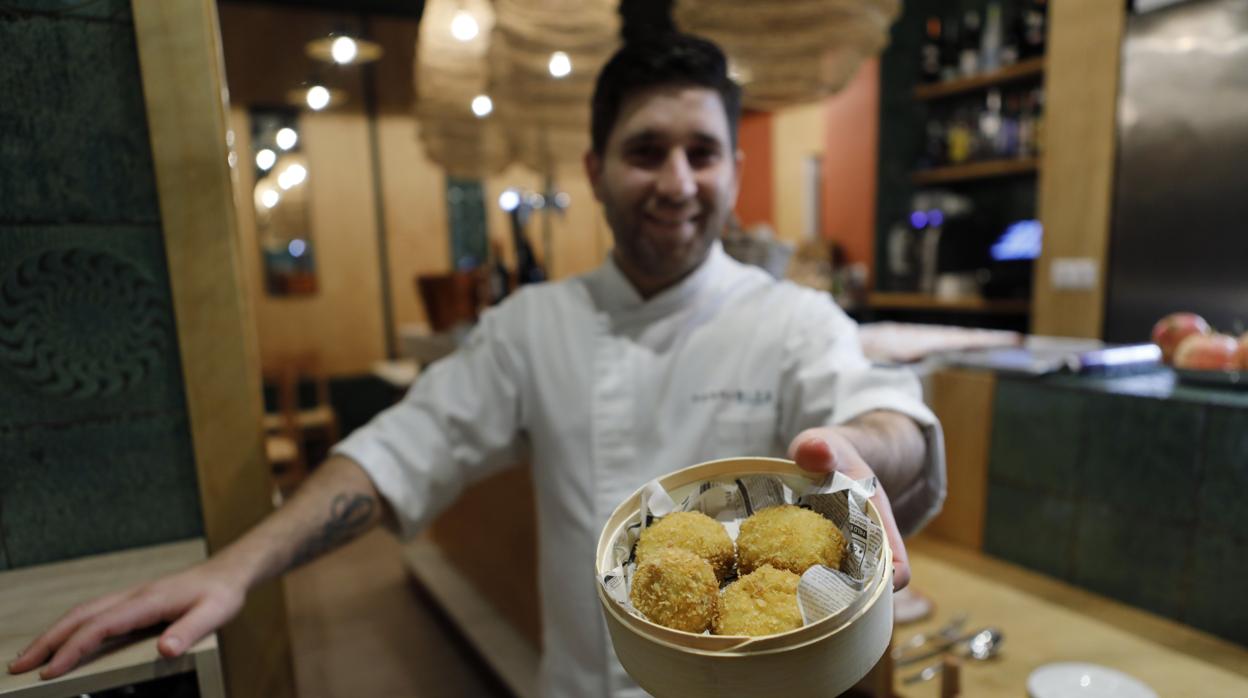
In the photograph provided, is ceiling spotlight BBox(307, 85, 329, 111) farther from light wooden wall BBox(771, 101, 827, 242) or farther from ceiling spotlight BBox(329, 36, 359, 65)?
light wooden wall BBox(771, 101, 827, 242)

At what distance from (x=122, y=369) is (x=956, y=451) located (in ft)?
5.02

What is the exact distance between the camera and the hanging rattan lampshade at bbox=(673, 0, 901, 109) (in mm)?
1477

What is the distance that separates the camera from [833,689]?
1.69 feet

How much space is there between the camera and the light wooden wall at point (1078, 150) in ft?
9.30

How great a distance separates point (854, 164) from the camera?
14.5 feet

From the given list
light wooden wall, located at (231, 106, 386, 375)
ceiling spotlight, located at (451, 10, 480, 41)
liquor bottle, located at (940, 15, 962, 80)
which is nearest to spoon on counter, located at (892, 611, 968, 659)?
ceiling spotlight, located at (451, 10, 480, 41)

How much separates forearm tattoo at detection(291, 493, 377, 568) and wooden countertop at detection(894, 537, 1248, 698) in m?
0.91

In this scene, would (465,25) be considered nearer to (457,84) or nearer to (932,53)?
(457,84)

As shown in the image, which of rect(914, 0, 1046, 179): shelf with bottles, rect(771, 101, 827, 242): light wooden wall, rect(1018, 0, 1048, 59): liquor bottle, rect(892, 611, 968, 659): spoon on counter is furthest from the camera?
rect(771, 101, 827, 242): light wooden wall

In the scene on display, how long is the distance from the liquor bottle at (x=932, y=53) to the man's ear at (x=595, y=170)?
3.41m

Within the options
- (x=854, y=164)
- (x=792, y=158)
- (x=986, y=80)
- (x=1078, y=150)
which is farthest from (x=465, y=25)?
(x=792, y=158)

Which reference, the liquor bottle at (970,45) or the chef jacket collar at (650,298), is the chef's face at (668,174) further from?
the liquor bottle at (970,45)

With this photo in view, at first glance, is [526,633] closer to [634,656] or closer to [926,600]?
[926,600]

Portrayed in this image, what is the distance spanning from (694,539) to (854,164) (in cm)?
429
